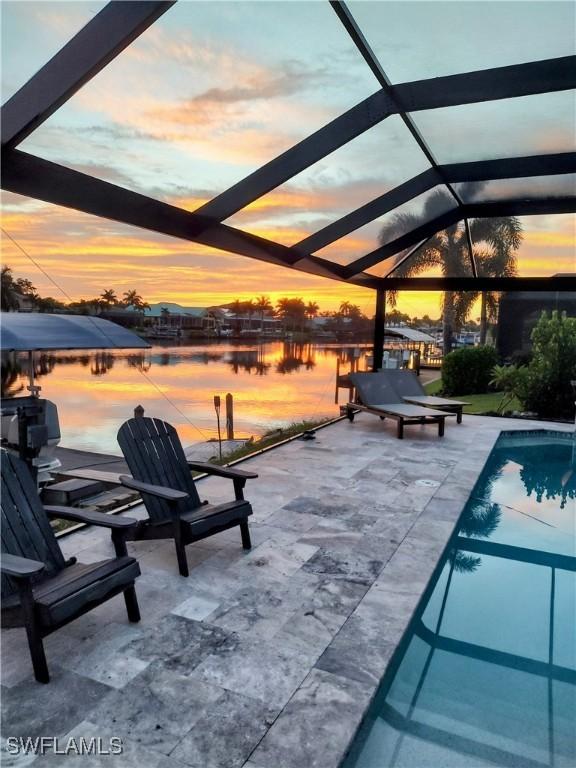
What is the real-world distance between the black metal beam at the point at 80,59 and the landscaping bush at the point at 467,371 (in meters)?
12.8

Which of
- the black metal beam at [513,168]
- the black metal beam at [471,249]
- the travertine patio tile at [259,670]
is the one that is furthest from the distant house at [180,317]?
the black metal beam at [471,249]

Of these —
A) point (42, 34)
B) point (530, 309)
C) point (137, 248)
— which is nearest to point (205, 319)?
point (137, 248)

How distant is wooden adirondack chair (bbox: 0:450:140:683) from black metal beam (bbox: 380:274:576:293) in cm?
900

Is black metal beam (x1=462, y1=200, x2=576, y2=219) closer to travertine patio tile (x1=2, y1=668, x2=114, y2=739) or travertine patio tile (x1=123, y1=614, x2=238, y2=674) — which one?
travertine patio tile (x1=123, y1=614, x2=238, y2=674)

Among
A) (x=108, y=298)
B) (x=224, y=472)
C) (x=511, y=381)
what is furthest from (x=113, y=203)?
(x=511, y=381)

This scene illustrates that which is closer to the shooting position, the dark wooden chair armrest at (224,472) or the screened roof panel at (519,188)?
the dark wooden chair armrest at (224,472)

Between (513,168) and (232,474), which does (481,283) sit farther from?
(232,474)

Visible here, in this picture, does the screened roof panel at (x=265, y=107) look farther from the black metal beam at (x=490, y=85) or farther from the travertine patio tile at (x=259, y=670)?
the travertine patio tile at (x=259, y=670)

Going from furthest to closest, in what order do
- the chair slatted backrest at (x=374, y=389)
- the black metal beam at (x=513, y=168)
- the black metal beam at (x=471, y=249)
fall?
the chair slatted backrest at (x=374, y=389), the black metal beam at (x=471, y=249), the black metal beam at (x=513, y=168)

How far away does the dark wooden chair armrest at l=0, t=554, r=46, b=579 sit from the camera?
222 centimetres

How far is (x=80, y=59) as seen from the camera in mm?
2861

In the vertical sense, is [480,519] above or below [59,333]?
below

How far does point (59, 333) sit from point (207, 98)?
2102 millimetres

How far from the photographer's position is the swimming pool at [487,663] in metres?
2.26
